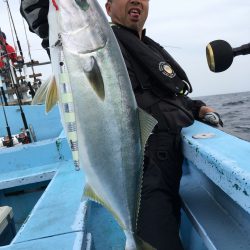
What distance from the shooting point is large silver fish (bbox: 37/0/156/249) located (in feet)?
4.57

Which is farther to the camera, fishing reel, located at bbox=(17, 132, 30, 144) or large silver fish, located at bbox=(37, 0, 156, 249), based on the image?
fishing reel, located at bbox=(17, 132, 30, 144)

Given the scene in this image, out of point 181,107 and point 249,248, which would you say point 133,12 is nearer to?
point 181,107

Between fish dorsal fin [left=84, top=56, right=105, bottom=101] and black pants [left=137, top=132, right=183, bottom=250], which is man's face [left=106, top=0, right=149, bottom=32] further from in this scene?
fish dorsal fin [left=84, top=56, right=105, bottom=101]

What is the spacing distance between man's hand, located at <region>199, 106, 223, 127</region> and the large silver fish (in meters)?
1.45

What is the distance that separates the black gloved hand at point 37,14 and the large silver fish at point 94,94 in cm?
34

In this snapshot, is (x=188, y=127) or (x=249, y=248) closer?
(x=249, y=248)

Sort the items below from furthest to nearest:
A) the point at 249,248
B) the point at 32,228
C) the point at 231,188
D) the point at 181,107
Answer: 1. the point at 181,107
2. the point at 32,228
3. the point at 249,248
4. the point at 231,188

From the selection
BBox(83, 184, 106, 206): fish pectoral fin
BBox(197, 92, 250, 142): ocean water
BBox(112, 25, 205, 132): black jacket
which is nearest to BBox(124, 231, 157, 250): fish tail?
BBox(83, 184, 106, 206): fish pectoral fin

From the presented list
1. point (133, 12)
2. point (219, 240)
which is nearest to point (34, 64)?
point (133, 12)

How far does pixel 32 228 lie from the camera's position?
2.19 m

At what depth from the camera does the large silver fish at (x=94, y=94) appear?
54.8 inches

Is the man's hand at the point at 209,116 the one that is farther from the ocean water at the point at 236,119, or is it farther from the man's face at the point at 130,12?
the man's face at the point at 130,12

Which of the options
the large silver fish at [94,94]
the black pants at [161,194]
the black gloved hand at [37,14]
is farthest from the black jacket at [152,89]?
the large silver fish at [94,94]

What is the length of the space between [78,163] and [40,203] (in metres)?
1.28
